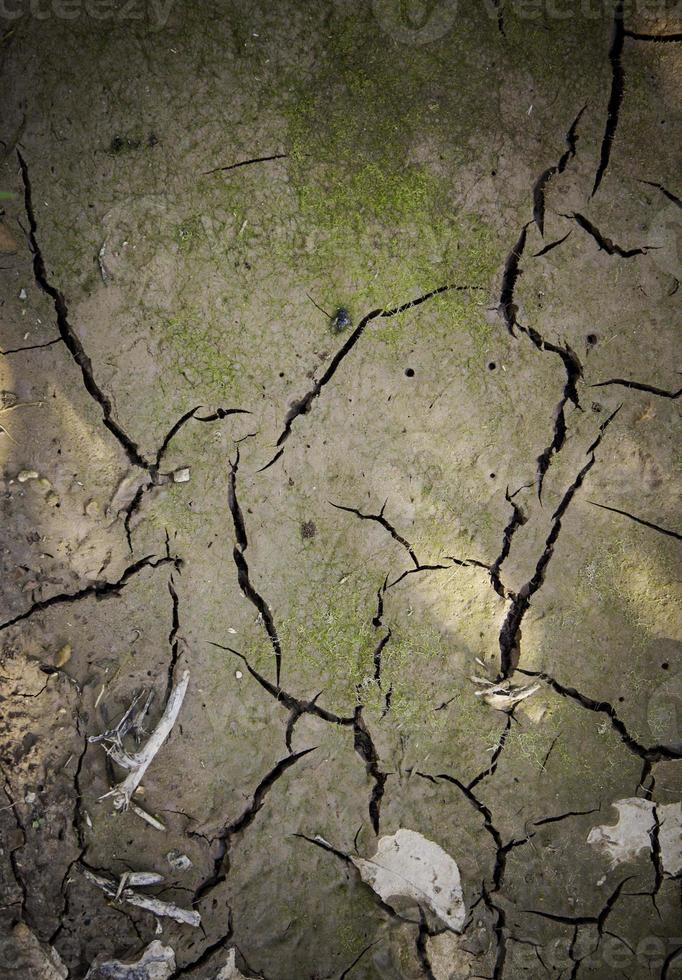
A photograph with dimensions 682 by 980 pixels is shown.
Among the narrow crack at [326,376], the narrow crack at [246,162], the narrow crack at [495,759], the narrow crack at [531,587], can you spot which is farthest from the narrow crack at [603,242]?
the narrow crack at [495,759]

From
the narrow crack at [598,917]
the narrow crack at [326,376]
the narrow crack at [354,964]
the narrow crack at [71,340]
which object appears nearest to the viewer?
the narrow crack at [71,340]

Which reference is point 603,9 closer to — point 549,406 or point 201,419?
point 549,406

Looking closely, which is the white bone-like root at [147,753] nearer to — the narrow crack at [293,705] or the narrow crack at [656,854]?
the narrow crack at [293,705]

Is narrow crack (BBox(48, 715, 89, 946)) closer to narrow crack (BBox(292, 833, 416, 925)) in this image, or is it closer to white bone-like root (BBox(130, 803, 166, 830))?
white bone-like root (BBox(130, 803, 166, 830))

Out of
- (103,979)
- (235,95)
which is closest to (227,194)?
(235,95)

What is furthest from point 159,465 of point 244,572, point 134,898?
point 134,898
